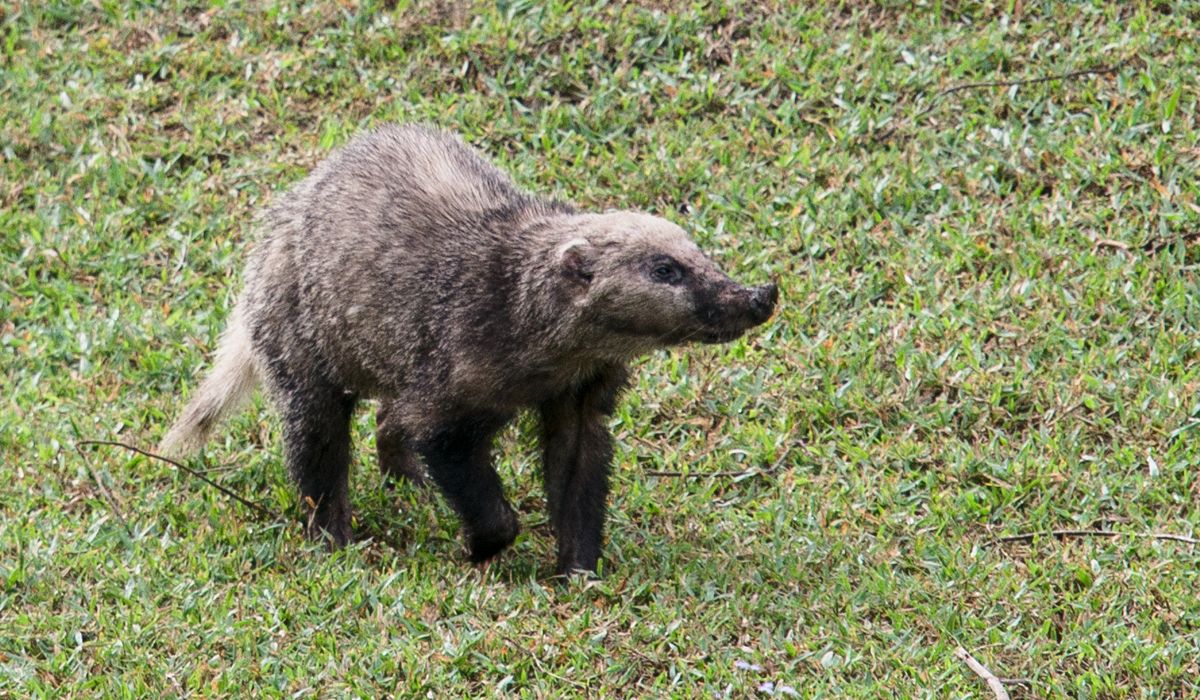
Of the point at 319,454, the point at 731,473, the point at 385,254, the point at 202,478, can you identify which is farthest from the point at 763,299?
the point at 202,478

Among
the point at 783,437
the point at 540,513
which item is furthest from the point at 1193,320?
the point at 540,513

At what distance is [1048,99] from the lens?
9234 mm

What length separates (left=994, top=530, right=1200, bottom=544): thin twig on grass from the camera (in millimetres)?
6641

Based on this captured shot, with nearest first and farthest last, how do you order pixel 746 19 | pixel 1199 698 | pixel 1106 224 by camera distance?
pixel 1199 698
pixel 1106 224
pixel 746 19

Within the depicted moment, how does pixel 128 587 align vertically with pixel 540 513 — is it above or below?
above

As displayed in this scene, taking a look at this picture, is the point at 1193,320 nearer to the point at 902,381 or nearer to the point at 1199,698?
the point at 902,381

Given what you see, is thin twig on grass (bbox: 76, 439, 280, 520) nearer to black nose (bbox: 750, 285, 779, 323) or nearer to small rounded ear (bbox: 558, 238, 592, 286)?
small rounded ear (bbox: 558, 238, 592, 286)

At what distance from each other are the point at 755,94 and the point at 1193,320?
285cm

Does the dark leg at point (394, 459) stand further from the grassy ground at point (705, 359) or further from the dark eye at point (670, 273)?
the dark eye at point (670, 273)

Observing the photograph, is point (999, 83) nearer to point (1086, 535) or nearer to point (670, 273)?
point (1086, 535)

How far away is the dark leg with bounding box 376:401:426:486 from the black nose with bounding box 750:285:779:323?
203 centimetres

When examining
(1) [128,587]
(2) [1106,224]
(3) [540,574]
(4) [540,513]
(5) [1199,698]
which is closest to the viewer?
(5) [1199,698]

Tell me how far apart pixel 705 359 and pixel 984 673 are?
8.56 ft

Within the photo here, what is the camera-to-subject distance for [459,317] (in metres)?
6.63
